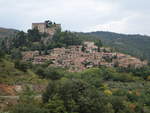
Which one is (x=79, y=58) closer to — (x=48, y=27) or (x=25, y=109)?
(x=48, y=27)

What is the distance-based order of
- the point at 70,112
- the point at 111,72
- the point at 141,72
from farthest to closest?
1. the point at 141,72
2. the point at 111,72
3. the point at 70,112

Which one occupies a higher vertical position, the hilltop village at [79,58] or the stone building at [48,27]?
the stone building at [48,27]

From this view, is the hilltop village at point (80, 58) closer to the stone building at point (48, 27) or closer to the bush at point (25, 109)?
the stone building at point (48, 27)

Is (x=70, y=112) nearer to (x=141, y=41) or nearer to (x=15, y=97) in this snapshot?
(x=15, y=97)

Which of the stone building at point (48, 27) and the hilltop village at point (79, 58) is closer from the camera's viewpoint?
the hilltop village at point (79, 58)

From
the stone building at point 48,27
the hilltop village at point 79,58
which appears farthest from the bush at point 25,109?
the stone building at point 48,27

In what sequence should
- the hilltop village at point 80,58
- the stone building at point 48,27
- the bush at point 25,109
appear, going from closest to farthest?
the bush at point 25,109
the hilltop village at point 80,58
the stone building at point 48,27

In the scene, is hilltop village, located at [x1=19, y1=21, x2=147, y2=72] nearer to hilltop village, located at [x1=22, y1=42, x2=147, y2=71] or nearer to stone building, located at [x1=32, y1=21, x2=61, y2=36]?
hilltop village, located at [x1=22, y1=42, x2=147, y2=71]

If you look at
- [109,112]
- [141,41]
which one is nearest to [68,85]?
[109,112]

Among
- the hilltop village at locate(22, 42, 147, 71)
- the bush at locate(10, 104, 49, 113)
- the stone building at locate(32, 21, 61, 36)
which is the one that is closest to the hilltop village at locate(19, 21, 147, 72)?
the hilltop village at locate(22, 42, 147, 71)

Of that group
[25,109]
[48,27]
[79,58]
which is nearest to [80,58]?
[79,58]

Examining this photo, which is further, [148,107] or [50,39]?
[50,39]

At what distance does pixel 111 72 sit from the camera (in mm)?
53250

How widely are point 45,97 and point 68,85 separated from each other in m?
2.17
